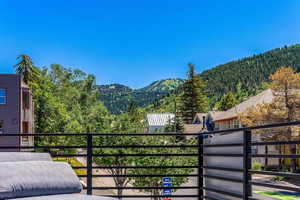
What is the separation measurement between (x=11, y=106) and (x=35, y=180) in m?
16.0

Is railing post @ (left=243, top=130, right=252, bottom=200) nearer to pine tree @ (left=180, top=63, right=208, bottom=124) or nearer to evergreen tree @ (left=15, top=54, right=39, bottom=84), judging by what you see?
evergreen tree @ (left=15, top=54, right=39, bottom=84)

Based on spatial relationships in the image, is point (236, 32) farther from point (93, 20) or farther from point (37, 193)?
point (37, 193)

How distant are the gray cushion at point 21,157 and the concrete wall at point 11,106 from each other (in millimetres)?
15234

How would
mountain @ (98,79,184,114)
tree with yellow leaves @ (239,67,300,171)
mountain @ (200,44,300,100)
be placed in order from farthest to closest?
1. mountain @ (98,79,184,114)
2. mountain @ (200,44,300,100)
3. tree with yellow leaves @ (239,67,300,171)

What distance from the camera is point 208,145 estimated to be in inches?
162

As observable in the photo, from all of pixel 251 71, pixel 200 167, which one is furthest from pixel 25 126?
pixel 251 71

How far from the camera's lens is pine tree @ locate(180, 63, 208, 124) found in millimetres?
39281

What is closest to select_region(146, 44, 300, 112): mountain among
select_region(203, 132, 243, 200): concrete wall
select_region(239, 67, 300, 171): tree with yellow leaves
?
select_region(239, 67, 300, 171): tree with yellow leaves

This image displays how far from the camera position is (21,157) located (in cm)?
346

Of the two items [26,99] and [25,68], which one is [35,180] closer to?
[26,99]

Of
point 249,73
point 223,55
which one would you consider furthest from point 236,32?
point 223,55

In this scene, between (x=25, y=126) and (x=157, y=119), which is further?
(x=157, y=119)

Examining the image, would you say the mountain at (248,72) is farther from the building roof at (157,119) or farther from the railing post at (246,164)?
the railing post at (246,164)

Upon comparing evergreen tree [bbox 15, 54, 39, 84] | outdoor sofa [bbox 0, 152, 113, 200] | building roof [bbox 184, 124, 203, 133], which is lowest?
building roof [bbox 184, 124, 203, 133]
